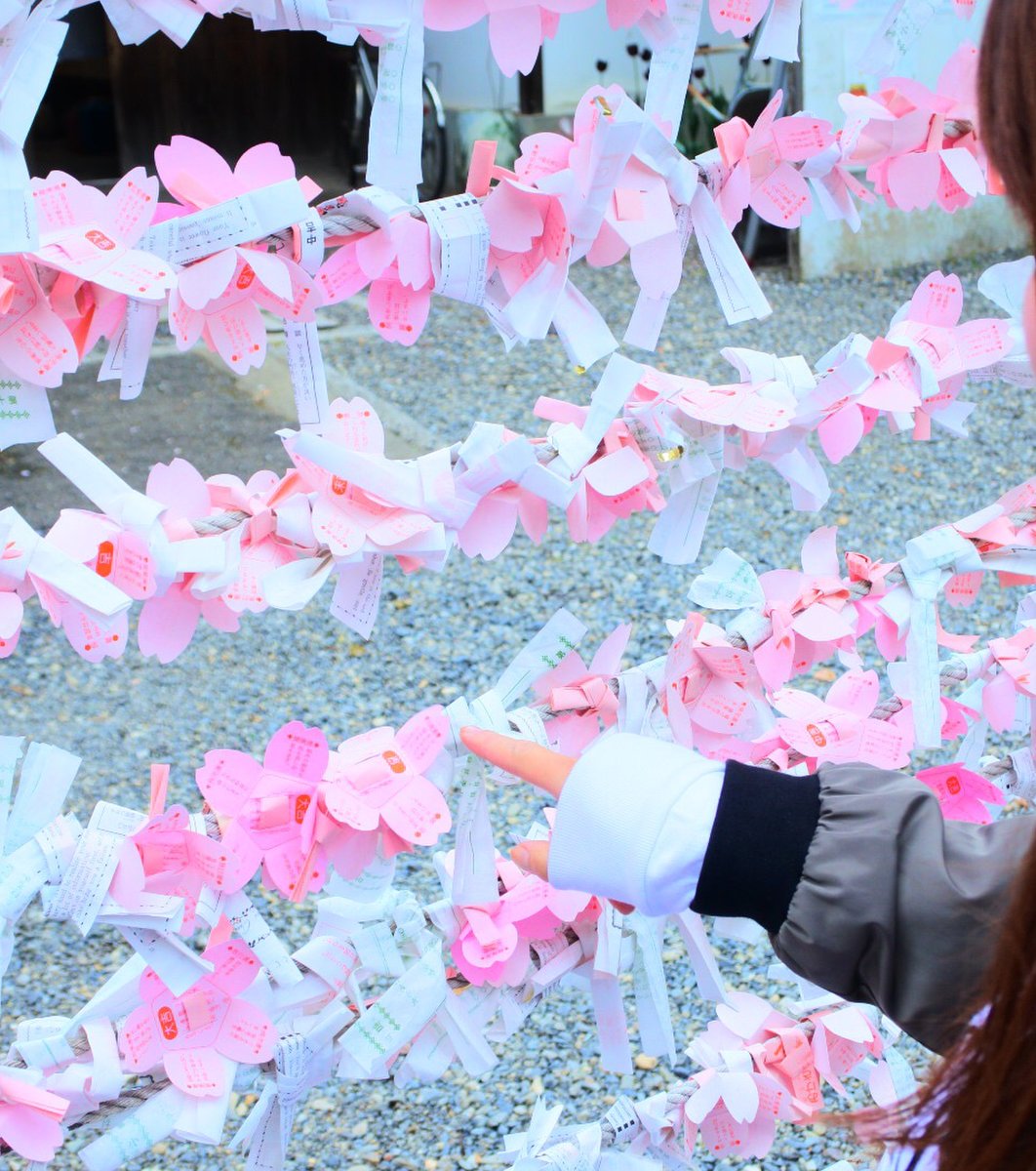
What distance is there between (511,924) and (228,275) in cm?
51

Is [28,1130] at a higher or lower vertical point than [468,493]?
lower

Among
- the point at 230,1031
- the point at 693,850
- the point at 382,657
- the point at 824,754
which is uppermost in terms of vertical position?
the point at 693,850

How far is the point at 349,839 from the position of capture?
83 cm

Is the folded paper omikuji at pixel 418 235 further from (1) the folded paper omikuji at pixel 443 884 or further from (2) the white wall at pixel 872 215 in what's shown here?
(2) the white wall at pixel 872 215

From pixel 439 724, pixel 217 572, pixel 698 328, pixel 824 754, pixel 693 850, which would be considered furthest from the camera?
pixel 698 328

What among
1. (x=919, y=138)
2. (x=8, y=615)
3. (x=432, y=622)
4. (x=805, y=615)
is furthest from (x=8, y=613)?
(x=432, y=622)

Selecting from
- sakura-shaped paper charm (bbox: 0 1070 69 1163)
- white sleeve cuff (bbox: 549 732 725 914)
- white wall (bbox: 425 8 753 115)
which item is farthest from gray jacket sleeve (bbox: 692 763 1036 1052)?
white wall (bbox: 425 8 753 115)

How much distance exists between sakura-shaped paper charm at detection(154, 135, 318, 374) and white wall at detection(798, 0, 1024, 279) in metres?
4.08

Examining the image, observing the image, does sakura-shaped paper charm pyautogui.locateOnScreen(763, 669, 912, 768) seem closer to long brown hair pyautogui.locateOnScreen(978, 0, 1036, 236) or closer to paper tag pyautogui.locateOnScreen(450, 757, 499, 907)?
paper tag pyautogui.locateOnScreen(450, 757, 499, 907)

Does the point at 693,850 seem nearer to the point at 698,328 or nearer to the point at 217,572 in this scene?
the point at 217,572

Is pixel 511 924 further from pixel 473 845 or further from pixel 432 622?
pixel 432 622

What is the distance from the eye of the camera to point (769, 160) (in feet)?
2.85

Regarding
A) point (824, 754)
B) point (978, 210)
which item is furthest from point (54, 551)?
point (978, 210)

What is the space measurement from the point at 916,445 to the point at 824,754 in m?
2.65
